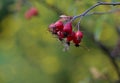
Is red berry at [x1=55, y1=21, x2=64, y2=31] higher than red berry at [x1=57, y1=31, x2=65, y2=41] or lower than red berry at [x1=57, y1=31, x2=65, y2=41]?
higher

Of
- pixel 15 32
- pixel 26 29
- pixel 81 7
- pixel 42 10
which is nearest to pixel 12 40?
pixel 15 32

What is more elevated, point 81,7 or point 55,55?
point 81,7

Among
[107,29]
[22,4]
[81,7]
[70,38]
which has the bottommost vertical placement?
[107,29]

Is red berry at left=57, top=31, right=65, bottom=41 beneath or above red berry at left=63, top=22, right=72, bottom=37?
beneath

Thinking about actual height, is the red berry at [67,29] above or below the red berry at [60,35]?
above

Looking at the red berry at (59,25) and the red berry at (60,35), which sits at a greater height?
the red berry at (59,25)

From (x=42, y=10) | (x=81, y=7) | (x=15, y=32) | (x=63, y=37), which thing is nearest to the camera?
(x=63, y=37)

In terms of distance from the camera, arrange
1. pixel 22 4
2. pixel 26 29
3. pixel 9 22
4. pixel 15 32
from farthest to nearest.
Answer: pixel 9 22 < pixel 15 32 < pixel 26 29 < pixel 22 4

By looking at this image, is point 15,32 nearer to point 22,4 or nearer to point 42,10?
point 42,10

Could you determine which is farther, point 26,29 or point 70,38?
point 26,29

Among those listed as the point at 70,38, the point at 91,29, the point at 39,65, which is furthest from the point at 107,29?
the point at 70,38
